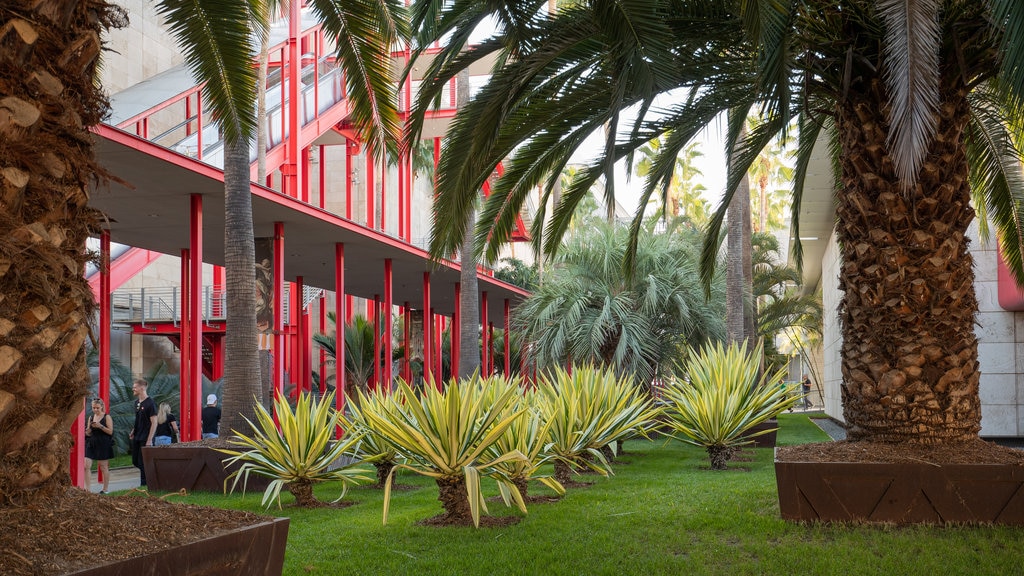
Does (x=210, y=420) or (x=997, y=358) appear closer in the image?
(x=210, y=420)

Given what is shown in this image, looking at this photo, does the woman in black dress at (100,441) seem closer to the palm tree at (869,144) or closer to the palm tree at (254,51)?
the palm tree at (254,51)

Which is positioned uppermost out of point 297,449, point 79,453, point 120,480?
point 297,449

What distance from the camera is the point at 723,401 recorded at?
10.8 metres

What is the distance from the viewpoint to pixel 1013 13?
4.55 meters

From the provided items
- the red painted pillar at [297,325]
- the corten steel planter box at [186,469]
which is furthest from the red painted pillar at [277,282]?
the corten steel planter box at [186,469]

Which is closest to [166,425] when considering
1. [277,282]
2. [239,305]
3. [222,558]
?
[277,282]

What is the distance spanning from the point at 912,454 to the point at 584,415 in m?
3.82

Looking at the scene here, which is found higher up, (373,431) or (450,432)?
(450,432)

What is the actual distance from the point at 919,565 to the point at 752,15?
11.1 feet

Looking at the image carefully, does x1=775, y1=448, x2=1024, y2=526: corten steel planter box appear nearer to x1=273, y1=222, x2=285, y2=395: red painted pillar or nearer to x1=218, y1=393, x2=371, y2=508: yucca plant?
x1=218, y1=393, x2=371, y2=508: yucca plant

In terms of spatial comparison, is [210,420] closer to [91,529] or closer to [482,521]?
[482,521]

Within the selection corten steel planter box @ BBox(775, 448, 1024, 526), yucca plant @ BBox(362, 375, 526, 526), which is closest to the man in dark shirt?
yucca plant @ BBox(362, 375, 526, 526)

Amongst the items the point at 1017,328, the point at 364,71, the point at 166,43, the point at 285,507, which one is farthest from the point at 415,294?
the point at 364,71

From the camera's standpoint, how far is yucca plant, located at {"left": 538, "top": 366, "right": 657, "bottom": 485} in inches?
361
